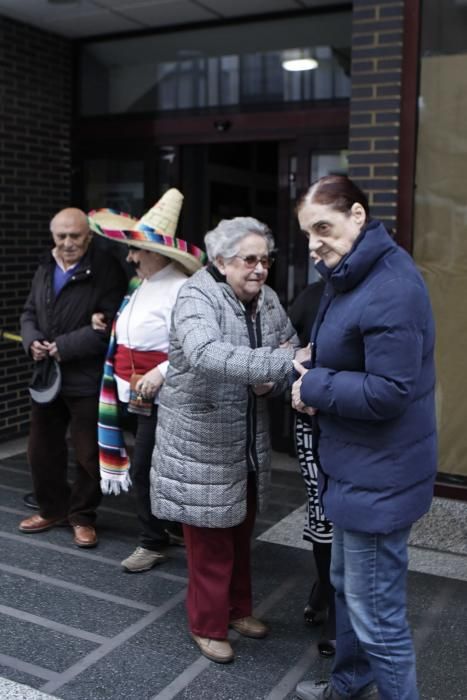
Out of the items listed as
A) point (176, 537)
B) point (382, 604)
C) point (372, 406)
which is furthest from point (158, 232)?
point (382, 604)

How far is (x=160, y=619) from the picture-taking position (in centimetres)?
368

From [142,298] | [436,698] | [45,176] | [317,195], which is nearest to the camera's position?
[317,195]

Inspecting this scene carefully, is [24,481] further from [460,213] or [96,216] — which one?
[460,213]

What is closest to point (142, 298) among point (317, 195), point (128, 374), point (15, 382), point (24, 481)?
point (128, 374)

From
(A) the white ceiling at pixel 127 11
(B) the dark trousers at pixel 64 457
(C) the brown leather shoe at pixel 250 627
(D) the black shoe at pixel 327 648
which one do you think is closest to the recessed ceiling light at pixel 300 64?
(A) the white ceiling at pixel 127 11

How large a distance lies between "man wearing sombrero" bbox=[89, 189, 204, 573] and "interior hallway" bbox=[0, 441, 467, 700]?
0.31 metres

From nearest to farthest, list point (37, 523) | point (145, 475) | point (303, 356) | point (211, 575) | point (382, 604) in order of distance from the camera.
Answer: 1. point (382, 604)
2. point (303, 356)
3. point (211, 575)
4. point (145, 475)
5. point (37, 523)

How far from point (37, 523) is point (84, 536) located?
374mm

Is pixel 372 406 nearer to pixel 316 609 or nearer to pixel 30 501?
pixel 316 609

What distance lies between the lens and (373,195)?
16.4 ft

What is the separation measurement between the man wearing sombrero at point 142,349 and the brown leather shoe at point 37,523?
0.68 metres

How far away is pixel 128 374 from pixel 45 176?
11.6ft

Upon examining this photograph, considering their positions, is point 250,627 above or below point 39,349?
below

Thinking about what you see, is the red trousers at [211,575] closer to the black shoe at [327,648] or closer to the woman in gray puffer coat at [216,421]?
the woman in gray puffer coat at [216,421]
